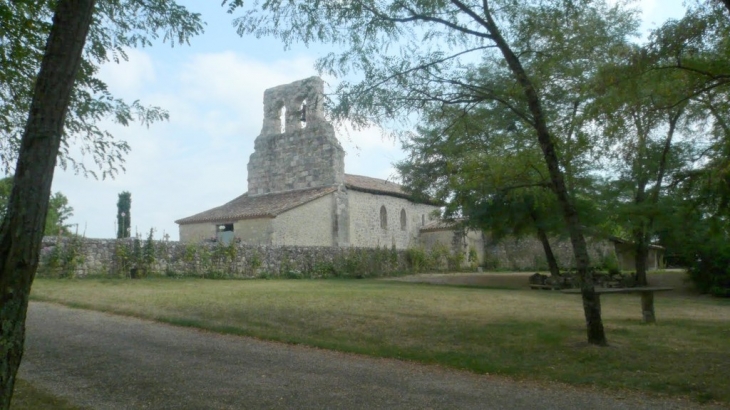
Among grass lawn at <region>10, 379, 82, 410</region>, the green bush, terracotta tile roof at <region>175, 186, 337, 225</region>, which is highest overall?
terracotta tile roof at <region>175, 186, 337, 225</region>

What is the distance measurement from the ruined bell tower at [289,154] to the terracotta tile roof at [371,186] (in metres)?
1.58

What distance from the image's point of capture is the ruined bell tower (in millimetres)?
35406

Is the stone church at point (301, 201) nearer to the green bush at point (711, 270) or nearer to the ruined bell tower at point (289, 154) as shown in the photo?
the ruined bell tower at point (289, 154)

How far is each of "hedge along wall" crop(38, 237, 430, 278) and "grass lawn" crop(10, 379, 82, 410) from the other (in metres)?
14.2

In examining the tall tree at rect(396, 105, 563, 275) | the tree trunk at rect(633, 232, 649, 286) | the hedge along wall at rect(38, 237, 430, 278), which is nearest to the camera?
the tall tree at rect(396, 105, 563, 275)

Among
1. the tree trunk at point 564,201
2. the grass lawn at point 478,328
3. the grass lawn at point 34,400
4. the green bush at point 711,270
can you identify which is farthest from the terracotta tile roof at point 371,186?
the grass lawn at point 34,400

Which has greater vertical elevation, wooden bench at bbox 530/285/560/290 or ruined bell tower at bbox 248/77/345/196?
ruined bell tower at bbox 248/77/345/196

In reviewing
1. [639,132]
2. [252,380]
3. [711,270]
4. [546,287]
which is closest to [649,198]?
[639,132]

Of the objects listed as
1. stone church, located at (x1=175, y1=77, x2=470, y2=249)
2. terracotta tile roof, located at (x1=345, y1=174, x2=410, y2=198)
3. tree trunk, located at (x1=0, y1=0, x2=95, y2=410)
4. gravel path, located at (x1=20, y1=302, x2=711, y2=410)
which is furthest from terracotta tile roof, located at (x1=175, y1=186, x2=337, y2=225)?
tree trunk, located at (x1=0, y1=0, x2=95, y2=410)

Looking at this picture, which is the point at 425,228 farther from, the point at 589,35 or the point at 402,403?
the point at 402,403

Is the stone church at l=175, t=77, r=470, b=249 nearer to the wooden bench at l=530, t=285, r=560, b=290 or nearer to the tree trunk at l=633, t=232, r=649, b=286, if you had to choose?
the wooden bench at l=530, t=285, r=560, b=290

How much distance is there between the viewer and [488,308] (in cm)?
1453

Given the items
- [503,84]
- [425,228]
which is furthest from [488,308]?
[425,228]

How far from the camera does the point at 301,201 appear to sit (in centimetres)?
3297
